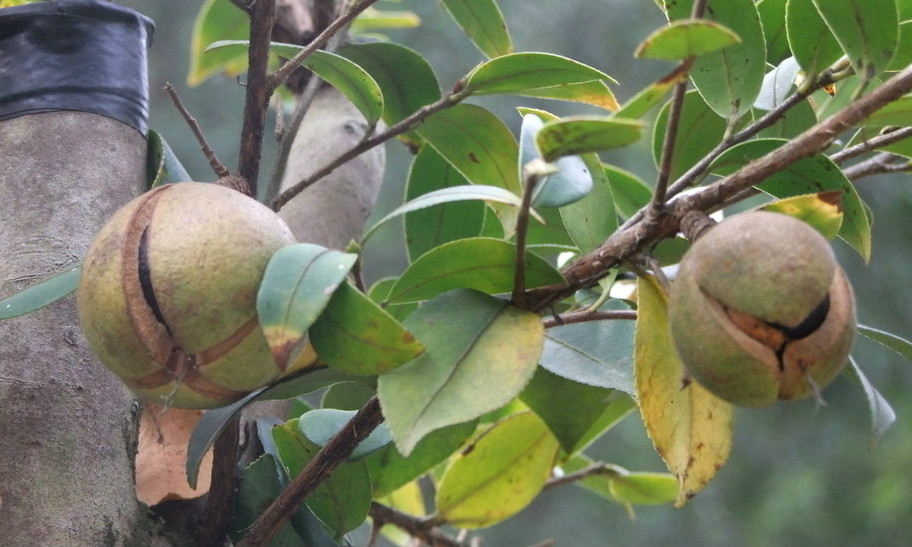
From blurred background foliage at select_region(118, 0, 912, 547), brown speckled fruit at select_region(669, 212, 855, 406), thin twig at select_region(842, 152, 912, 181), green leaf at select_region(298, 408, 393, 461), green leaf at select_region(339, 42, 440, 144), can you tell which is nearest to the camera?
brown speckled fruit at select_region(669, 212, 855, 406)

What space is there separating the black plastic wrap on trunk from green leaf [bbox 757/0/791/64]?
0.50m

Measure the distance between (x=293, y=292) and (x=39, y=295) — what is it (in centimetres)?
19

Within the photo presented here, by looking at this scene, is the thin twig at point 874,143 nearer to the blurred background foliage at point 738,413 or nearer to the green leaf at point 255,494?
the green leaf at point 255,494

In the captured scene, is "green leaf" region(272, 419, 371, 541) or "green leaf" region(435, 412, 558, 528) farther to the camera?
"green leaf" region(435, 412, 558, 528)

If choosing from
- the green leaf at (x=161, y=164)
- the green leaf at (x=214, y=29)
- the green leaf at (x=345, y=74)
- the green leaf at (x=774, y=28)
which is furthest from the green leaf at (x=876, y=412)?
the green leaf at (x=214, y=29)

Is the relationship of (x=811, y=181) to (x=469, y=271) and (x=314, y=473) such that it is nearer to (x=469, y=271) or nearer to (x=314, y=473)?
(x=469, y=271)

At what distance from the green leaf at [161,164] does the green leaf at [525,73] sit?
24cm

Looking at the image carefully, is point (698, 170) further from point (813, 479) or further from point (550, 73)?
point (813, 479)

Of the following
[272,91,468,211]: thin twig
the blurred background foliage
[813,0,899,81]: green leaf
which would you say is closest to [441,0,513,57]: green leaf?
[272,91,468,211]: thin twig

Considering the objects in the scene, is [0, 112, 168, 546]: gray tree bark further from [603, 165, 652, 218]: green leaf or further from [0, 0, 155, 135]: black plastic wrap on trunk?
[603, 165, 652, 218]: green leaf

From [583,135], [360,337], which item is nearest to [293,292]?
[360,337]

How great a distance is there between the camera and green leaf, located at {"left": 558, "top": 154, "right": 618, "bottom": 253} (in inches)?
25.1

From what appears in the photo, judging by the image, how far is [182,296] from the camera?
0.47 m

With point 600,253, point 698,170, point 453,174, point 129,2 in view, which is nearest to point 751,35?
point 698,170
